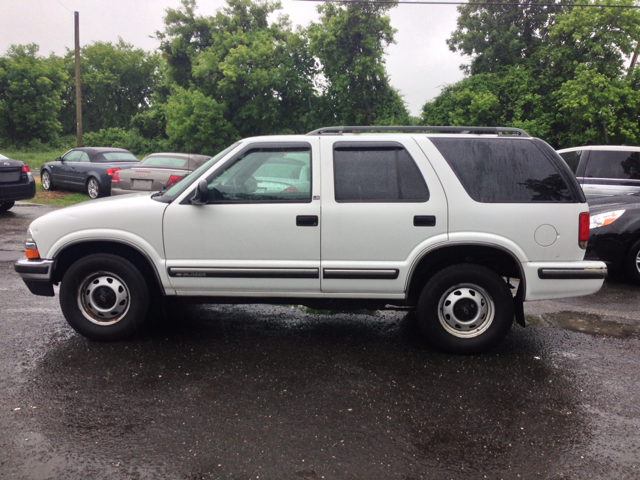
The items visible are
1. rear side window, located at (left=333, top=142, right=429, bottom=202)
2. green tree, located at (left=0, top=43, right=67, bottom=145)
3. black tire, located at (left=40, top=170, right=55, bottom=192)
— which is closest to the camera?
rear side window, located at (left=333, top=142, right=429, bottom=202)

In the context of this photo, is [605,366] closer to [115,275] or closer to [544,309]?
[544,309]

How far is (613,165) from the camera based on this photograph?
32.8 ft

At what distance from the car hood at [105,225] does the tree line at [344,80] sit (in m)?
20.6

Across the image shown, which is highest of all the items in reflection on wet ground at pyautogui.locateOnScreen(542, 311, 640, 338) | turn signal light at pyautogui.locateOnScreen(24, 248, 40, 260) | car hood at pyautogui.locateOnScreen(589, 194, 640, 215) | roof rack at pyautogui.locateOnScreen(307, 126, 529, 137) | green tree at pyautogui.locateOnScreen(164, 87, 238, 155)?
green tree at pyautogui.locateOnScreen(164, 87, 238, 155)

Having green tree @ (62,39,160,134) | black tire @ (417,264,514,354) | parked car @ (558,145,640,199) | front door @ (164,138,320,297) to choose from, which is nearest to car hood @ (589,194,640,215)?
parked car @ (558,145,640,199)

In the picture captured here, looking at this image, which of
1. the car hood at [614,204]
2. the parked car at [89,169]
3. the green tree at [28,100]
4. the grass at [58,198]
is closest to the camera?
the car hood at [614,204]

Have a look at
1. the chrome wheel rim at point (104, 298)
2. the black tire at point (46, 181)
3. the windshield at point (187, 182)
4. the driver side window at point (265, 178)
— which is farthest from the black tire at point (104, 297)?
the black tire at point (46, 181)

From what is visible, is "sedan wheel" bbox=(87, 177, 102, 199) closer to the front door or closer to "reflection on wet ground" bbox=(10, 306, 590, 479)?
"reflection on wet ground" bbox=(10, 306, 590, 479)

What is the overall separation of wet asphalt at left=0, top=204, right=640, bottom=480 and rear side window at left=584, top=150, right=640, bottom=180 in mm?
5416

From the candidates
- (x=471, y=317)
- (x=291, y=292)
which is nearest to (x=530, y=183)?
(x=471, y=317)

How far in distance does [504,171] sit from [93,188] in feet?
47.7

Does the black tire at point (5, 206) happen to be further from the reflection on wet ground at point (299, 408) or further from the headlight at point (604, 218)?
the headlight at point (604, 218)

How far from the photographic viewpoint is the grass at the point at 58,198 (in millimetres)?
15383

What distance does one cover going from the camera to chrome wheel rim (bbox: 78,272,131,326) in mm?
4645
